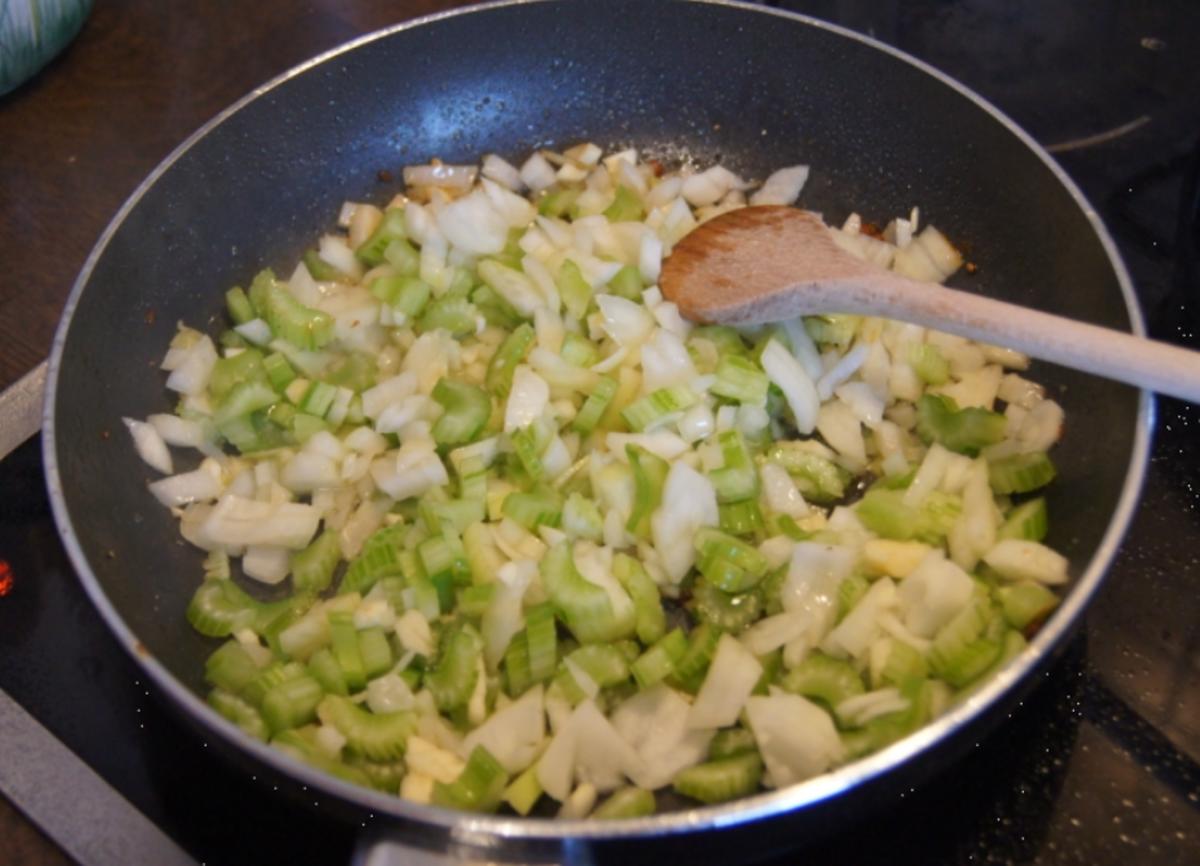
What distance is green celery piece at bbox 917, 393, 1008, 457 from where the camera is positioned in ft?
4.01

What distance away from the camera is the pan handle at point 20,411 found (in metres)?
1.29

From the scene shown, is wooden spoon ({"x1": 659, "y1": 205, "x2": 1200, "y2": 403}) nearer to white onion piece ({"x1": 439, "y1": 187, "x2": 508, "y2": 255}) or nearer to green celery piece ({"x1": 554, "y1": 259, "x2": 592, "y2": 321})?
green celery piece ({"x1": 554, "y1": 259, "x2": 592, "y2": 321})

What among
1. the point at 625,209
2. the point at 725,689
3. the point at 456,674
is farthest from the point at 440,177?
the point at 725,689

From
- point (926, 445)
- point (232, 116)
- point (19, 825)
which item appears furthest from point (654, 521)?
point (232, 116)

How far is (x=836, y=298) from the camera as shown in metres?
1.22

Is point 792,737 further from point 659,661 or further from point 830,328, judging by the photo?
point 830,328

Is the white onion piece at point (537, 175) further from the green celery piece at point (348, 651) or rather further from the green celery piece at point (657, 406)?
the green celery piece at point (348, 651)

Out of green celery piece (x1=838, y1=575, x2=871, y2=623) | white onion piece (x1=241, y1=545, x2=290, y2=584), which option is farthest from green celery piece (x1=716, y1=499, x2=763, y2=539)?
white onion piece (x1=241, y1=545, x2=290, y2=584)

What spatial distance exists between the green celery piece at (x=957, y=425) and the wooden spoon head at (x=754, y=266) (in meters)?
0.20

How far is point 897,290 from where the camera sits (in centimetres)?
117

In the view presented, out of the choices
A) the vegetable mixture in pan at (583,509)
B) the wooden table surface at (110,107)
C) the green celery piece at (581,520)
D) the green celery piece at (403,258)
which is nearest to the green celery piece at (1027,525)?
the vegetable mixture in pan at (583,509)

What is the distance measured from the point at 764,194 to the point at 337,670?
38.7 inches

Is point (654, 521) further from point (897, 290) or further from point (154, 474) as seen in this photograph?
point (154, 474)

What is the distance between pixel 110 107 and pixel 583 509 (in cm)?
125
